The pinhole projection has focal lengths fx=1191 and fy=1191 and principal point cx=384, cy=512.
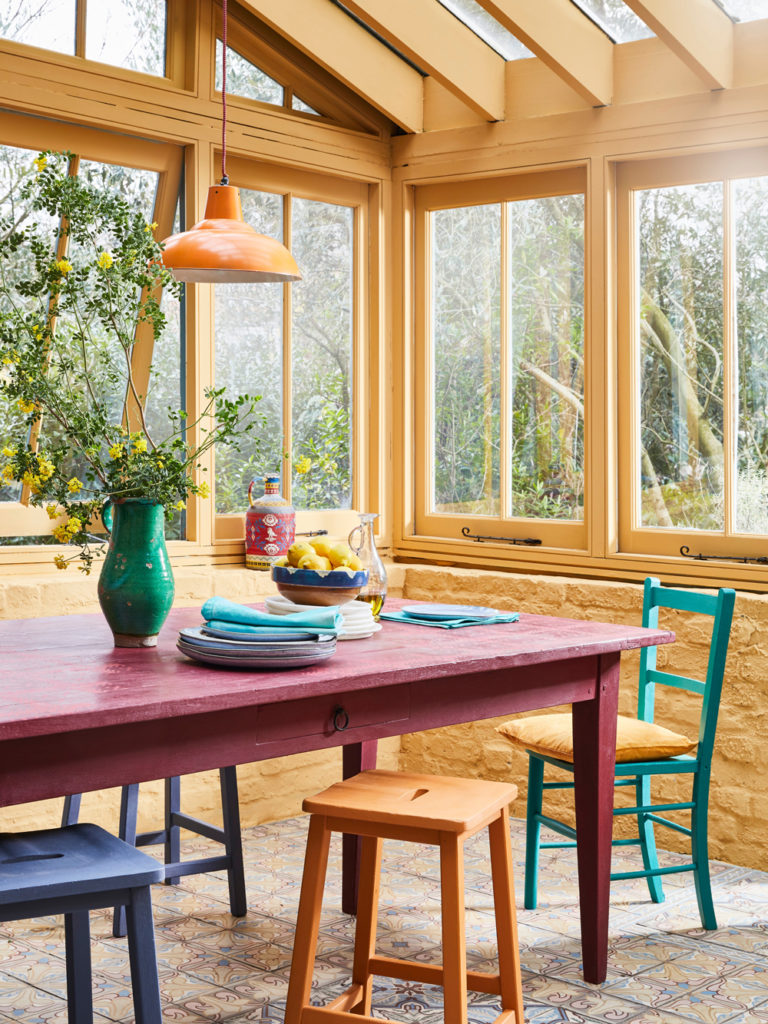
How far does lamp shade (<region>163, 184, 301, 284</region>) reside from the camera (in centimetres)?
274

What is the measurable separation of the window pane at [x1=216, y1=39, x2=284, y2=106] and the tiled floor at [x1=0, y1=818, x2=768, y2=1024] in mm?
2830

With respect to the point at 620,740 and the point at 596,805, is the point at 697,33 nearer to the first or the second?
the point at 620,740

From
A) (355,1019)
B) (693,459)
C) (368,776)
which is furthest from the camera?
(693,459)

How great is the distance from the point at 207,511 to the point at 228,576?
28 cm

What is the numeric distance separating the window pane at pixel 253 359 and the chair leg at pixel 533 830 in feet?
5.43

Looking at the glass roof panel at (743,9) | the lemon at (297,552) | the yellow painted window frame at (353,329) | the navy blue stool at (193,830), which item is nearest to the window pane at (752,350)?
the glass roof panel at (743,9)

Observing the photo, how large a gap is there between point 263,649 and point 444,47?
2.87 metres

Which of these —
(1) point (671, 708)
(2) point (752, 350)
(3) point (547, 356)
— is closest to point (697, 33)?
(2) point (752, 350)

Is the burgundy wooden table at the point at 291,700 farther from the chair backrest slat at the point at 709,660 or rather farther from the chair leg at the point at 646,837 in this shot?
the chair leg at the point at 646,837

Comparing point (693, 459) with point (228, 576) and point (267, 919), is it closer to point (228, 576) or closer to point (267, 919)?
point (228, 576)

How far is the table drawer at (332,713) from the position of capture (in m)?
2.36

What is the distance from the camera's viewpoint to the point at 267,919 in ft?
11.6

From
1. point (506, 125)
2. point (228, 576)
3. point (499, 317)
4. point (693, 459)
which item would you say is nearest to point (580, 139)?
point (506, 125)

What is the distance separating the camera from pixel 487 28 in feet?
14.8
